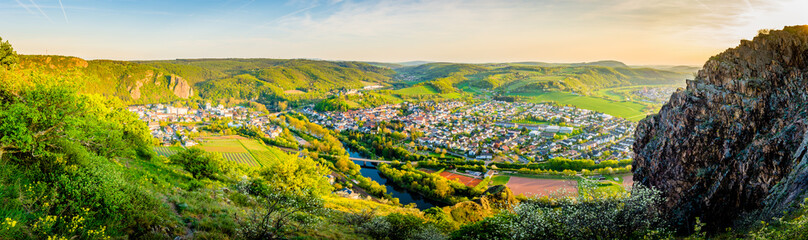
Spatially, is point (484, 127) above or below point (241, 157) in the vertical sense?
above

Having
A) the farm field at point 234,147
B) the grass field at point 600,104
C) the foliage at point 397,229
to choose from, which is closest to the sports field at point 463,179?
the foliage at point 397,229

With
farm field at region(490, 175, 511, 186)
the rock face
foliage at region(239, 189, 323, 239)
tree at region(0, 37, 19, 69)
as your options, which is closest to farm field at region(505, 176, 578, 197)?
farm field at region(490, 175, 511, 186)

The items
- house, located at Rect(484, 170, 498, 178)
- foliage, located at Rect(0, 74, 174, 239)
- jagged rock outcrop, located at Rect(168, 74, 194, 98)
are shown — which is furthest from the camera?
jagged rock outcrop, located at Rect(168, 74, 194, 98)

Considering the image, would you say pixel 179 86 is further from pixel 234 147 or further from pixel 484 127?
pixel 484 127

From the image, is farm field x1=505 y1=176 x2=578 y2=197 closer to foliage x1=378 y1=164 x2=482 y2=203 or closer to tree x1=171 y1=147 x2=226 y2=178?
foliage x1=378 y1=164 x2=482 y2=203

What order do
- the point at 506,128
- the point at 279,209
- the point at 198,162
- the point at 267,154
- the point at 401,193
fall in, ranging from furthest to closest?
1. the point at 506,128
2. the point at 267,154
3. the point at 401,193
4. the point at 198,162
5. the point at 279,209

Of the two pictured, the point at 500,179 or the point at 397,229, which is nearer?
the point at 397,229

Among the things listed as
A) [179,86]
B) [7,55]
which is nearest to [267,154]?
[7,55]
